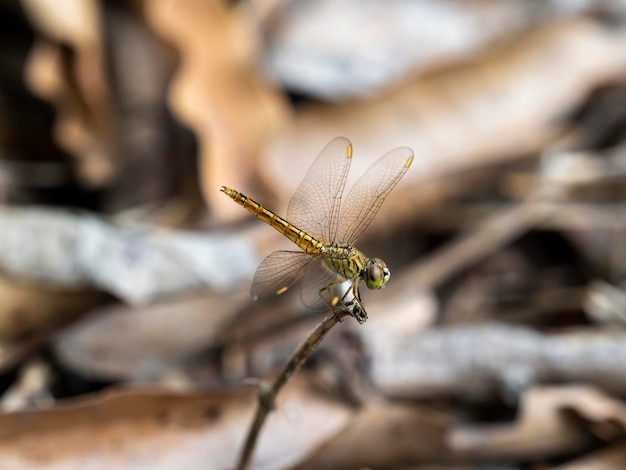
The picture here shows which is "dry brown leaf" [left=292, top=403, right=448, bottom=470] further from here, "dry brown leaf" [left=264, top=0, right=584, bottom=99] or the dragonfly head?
"dry brown leaf" [left=264, top=0, right=584, bottom=99]

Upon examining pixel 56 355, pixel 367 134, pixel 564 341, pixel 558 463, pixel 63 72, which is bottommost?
pixel 558 463

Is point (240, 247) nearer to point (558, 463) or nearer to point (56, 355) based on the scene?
point (56, 355)

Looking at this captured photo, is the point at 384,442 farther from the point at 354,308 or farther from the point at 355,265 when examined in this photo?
the point at 354,308

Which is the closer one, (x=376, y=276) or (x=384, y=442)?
(x=376, y=276)

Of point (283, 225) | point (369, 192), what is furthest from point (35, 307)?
point (369, 192)

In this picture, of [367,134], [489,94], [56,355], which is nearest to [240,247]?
[56,355]

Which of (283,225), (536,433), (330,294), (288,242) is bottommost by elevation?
(536,433)
